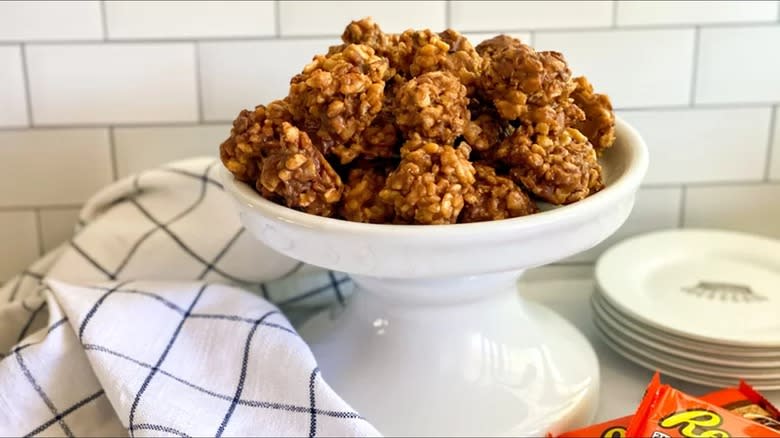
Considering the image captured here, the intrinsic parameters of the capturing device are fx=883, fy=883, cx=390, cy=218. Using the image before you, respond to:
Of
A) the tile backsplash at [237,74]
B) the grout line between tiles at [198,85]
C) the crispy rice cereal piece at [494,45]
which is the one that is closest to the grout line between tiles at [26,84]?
the tile backsplash at [237,74]

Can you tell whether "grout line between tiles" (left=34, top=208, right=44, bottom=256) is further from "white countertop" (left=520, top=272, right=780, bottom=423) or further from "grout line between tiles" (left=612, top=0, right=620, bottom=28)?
"grout line between tiles" (left=612, top=0, right=620, bottom=28)

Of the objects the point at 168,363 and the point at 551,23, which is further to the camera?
the point at 551,23

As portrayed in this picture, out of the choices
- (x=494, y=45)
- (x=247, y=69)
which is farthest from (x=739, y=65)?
(x=247, y=69)

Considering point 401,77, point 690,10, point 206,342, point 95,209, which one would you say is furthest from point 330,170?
point 690,10

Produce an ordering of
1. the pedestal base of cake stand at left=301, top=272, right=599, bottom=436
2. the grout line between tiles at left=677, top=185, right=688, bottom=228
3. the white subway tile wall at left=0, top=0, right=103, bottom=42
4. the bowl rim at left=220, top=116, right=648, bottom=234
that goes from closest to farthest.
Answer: the bowl rim at left=220, top=116, right=648, bottom=234 → the pedestal base of cake stand at left=301, top=272, right=599, bottom=436 → the white subway tile wall at left=0, top=0, right=103, bottom=42 → the grout line between tiles at left=677, top=185, right=688, bottom=228

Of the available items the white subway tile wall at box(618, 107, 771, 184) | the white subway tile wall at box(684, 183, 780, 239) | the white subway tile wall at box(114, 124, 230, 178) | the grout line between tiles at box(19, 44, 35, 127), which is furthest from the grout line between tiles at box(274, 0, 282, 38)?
the white subway tile wall at box(684, 183, 780, 239)

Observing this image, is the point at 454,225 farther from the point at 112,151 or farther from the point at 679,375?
the point at 112,151

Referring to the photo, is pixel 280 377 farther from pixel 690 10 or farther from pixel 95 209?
pixel 690 10
